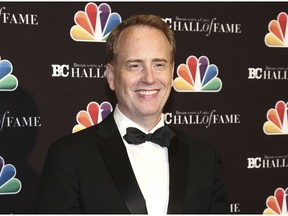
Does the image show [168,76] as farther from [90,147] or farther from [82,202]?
[82,202]

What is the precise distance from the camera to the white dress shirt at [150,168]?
172 cm

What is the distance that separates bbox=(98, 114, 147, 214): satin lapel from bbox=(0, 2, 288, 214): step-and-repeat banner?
68 cm

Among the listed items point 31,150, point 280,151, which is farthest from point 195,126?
point 31,150

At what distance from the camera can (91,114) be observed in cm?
243

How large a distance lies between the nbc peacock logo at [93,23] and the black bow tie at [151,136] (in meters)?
0.84

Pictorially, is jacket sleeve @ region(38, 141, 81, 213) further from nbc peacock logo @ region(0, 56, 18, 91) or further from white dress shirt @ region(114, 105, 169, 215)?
nbc peacock logo @ region(0, 56, 18, 91)

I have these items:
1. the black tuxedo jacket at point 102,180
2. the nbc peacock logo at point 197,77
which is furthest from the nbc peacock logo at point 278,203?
the black tuxedo jacket at point 102,180

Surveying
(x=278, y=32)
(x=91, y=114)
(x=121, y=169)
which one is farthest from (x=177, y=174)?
(x=278, y=32)

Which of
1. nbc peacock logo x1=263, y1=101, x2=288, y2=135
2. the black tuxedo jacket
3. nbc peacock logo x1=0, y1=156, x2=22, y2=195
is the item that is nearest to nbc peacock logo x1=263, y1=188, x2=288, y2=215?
nbc peacock logo x1=263, y1=101, x2=288, y2=135

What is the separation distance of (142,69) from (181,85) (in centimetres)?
89

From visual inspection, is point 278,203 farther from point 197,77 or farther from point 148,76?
point 148,76

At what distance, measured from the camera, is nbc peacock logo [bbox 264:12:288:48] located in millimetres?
2742

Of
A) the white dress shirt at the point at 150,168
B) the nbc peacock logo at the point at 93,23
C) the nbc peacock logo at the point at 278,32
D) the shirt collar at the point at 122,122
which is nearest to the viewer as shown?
the white dress shirt at the point at 150,168

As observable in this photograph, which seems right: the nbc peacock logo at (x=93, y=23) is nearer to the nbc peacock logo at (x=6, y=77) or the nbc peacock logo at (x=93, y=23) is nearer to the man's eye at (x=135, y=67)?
the nbc peacock logo at (x=6, y=77)
